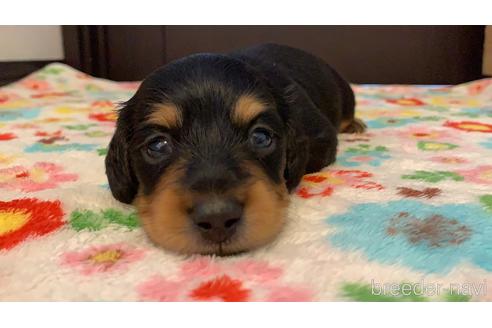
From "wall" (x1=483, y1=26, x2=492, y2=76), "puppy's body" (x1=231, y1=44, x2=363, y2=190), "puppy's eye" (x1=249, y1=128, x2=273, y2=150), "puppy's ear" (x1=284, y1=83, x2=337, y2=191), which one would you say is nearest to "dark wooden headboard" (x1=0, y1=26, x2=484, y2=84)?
"wall" (x1=483, y1=26, x2=492, y2=76)

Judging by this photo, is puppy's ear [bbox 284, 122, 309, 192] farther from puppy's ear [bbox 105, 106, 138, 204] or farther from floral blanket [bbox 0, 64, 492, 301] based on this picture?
puppy's ear [bbox 105, 106, 138, 204]

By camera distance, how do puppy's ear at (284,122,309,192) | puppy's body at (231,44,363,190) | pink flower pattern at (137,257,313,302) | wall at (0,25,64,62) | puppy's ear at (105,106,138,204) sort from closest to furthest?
pink flower pattern at (137,257,313,302)
puppy's ear at (105,106,138,204)
puppy's ear at (284,122,309,192)
puppy's body at (231,44,363,190)
wall at (0,25,64,62)

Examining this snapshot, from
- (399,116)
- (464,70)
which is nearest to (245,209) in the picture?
(399,116)

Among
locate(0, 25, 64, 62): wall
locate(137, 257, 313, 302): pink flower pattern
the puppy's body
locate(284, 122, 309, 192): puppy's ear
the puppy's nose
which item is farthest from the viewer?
locate(0, 25, 64, 62): wall

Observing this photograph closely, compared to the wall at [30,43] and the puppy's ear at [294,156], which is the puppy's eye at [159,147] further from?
the wall at [30,43]

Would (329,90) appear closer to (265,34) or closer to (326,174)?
(326,174)

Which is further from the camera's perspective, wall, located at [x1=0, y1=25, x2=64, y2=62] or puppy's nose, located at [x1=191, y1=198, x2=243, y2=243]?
wall, located at [x1=0, y1=25, x2=64, y2=62]

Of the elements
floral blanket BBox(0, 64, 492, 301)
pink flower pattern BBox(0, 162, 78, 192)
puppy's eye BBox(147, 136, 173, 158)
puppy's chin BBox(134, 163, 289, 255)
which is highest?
puppy's eye BBox(147, 136, 173, 158)

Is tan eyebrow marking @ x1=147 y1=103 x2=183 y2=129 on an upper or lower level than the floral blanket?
upper

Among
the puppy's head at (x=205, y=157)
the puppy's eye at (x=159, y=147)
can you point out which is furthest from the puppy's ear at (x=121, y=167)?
Answer: the puppy's eye at (x=159, y=147)
